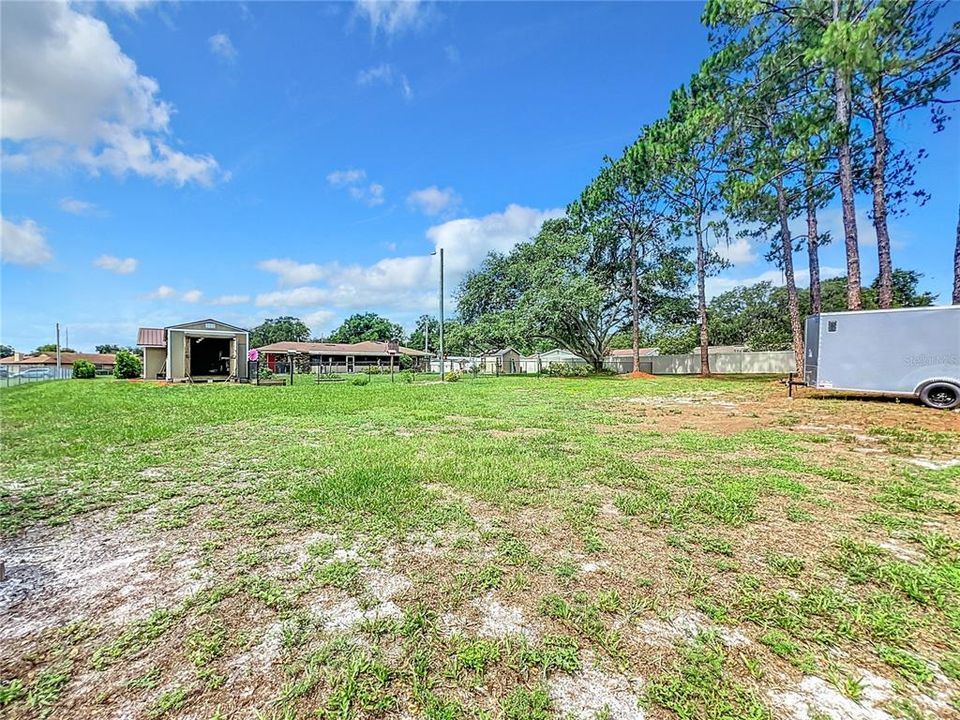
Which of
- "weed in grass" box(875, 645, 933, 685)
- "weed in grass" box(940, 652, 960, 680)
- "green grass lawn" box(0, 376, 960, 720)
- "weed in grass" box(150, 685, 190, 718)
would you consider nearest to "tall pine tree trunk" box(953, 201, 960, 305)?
"green grass lawn" box(0, 376, 960, 720)

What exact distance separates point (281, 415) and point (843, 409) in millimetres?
10867

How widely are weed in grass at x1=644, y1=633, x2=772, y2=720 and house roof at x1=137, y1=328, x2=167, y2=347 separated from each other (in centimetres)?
2642

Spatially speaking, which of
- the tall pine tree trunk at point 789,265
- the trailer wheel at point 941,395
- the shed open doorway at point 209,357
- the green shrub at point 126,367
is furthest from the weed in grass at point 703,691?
the green shrub at point 126,367

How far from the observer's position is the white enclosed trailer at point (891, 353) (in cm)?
752

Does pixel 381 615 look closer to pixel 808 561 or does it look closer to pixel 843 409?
pixel 808 561

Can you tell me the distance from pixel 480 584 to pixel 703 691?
1029mm

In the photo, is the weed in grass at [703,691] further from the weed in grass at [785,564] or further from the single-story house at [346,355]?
the single-story house at [346,355]

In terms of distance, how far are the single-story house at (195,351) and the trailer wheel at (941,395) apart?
74.0 ft

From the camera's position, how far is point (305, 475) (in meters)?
3.93

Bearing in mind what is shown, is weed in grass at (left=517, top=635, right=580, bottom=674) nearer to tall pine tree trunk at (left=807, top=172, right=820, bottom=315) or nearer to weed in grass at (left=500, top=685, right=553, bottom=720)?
weed in grass at (left=500, top=685, right=553, bottom=720)

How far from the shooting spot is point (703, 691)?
1388mm

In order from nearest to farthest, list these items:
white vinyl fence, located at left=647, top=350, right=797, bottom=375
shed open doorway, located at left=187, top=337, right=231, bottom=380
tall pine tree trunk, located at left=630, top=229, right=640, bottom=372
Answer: shed open doorway, located at left=187, top=337, right=231, bottom=380 → tall pine tree trunk, located at left=630, top=229, right=640, bottom=372 → white vinyl fence, located at left=647, top=350, right=797, bottom=375

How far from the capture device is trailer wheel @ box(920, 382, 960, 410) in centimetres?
748

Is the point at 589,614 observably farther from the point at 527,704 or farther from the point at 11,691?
the point at 11,691
